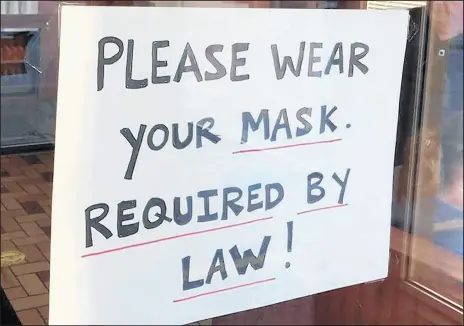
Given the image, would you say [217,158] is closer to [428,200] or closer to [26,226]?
[26,226]

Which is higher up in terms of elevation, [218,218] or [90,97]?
[90,97]

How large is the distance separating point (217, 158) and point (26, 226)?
1.70ft

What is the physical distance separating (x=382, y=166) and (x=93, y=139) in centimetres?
44

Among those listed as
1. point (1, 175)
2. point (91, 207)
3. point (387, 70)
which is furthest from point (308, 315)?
point (91, 207)

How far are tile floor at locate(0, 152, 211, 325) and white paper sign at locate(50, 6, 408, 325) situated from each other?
18cm

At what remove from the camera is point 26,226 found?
124 cm

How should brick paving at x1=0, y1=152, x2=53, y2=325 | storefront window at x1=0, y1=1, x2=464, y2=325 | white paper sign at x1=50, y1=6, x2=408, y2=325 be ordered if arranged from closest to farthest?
white paper sign at x1=50, y1=6, x2=408, y2=325
brick paving at x1=0, y1=152, x2=53, y2=325
storefront window at x1=0, y1=1, x2=464, y2=325

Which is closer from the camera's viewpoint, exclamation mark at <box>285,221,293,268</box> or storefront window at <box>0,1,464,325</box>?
exclamation mark at <box>285,221,293,268</box>

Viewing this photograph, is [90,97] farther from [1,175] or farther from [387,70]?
[1,175]

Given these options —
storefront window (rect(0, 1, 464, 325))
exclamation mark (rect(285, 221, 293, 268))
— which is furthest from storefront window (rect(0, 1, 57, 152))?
A: exclamation mark (rect(285, 221, 293, 268))

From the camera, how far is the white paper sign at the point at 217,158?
776 mm

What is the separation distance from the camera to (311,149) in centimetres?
94

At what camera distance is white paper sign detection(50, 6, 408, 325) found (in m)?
0.78

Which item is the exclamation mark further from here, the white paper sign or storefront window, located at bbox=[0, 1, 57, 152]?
storefront window, located at bbox=[0, 1, 57, 152]
